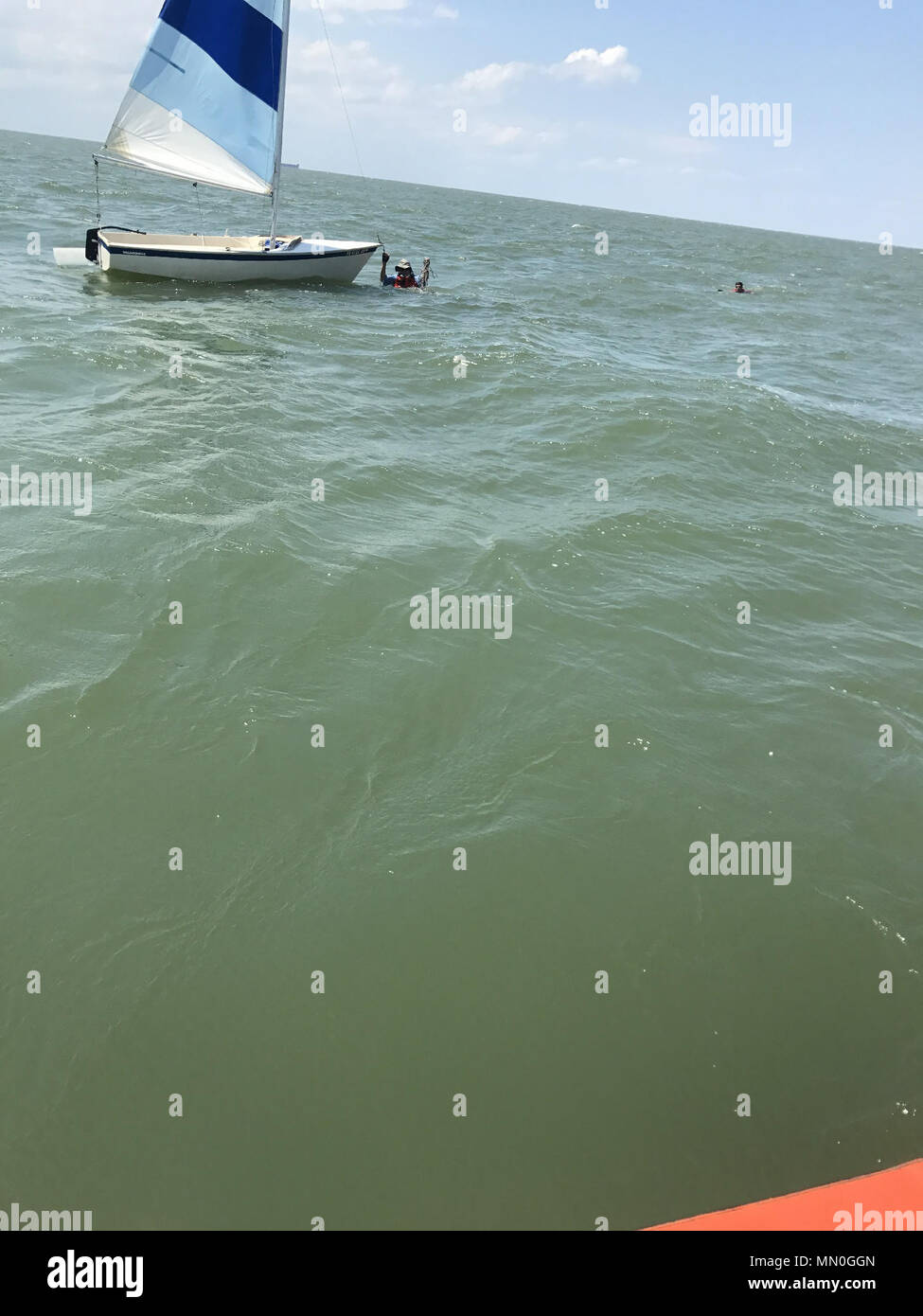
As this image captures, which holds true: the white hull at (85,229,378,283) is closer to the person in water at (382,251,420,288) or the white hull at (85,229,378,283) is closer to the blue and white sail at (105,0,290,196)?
the person in water at (382,251,420,288)

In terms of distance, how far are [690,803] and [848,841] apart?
1326mm

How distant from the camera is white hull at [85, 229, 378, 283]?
2506 cm

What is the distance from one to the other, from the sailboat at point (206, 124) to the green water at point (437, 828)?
43.6 ft

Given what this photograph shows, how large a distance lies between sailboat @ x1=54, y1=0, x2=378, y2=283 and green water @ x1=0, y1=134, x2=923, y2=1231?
1330 cm

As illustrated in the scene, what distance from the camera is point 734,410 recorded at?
60.8 ft

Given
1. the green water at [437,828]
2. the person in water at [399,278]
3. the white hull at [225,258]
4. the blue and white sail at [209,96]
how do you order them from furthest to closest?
the person in water at [399,278] → the white hull at [225,258] → the blue and white sail at [209,96] → the green water at [437,828]

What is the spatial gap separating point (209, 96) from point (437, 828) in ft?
90.1

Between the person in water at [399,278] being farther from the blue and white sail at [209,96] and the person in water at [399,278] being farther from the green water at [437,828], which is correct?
the green water at [437,828]

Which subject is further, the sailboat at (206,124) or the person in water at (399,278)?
the person in water at (399,278)

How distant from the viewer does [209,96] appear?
999 inches

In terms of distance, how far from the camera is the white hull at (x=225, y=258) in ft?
82.2

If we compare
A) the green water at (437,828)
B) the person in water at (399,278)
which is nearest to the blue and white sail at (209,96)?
the person in water at (399,278)

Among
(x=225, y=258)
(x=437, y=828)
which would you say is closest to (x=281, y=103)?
(x=225, y=258)

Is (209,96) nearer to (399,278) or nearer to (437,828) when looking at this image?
(399,278)
